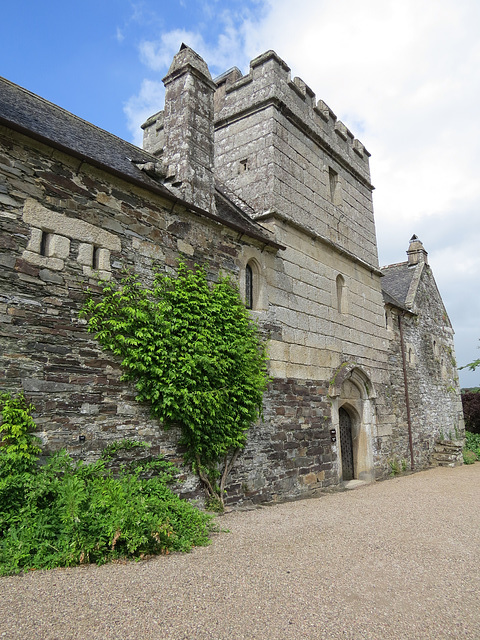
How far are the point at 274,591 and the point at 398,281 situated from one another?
16.0 metres

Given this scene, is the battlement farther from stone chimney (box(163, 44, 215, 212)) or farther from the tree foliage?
the tree foliage

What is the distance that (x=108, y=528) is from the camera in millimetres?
4113

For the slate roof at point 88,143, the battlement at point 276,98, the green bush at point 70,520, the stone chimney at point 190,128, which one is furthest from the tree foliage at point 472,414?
the green bush at point 70,520

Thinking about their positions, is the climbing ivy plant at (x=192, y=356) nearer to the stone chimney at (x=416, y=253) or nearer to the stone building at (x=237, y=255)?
the stone building at (x=237, y=255)

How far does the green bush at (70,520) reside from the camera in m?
3.98

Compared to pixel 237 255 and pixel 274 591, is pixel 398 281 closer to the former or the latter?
pixel 237 255

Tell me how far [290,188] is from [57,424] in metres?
6.93

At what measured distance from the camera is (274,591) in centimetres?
360

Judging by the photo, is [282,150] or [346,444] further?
[346,444]

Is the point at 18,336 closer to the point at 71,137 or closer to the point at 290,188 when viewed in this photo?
the point at 71,137

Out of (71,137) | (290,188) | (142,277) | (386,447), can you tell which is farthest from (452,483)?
(71,137)

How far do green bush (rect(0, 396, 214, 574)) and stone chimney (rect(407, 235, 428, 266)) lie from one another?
16.4 m

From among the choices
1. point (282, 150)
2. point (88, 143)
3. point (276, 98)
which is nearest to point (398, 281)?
point (282, 150)

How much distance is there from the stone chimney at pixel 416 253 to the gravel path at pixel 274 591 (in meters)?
14.4
